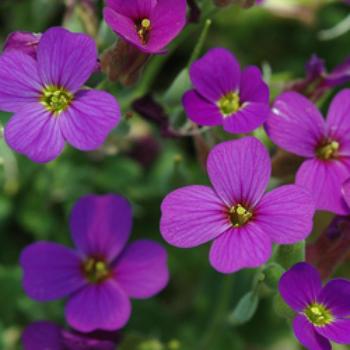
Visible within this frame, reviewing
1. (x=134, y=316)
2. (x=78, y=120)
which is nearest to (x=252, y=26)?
(x=134, y=316)

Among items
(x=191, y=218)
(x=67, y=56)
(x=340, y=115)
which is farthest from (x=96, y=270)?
(x=340, y=115)

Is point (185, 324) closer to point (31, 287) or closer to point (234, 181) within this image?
point (31, 287)

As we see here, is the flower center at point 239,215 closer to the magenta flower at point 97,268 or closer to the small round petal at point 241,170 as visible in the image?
the small round petal at point 241,170

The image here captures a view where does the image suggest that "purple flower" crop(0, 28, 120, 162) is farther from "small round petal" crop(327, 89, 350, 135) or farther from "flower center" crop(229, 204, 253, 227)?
"small round petal" crop(327, 89, 350, 135)

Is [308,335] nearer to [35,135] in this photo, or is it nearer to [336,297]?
[336,297]

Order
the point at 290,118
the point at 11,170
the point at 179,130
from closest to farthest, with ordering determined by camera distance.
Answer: the point at 290,118 < the point at 179,130 < the point at 11,170

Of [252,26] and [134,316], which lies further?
[252,26]

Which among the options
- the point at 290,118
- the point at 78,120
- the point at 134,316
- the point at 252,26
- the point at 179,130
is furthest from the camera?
the point at 252,26
